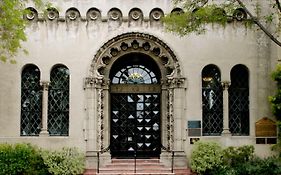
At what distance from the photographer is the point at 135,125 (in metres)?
23.2

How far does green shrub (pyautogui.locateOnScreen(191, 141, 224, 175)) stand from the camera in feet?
66.7

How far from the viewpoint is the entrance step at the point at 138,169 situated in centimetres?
2042

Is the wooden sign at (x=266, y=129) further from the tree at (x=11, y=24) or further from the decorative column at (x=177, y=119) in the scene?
the tree at (x=11, y=24)

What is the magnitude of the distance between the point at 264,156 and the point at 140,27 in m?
7.70

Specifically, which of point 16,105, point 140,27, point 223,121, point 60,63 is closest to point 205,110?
point 223,121

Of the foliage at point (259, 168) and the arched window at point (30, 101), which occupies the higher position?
the arched window at point (30, 101)

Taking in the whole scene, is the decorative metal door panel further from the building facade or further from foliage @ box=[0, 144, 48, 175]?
foliage @ box=[0, 144, 48, 175]

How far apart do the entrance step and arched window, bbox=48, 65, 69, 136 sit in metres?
2.47

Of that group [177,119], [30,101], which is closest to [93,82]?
[30,101]

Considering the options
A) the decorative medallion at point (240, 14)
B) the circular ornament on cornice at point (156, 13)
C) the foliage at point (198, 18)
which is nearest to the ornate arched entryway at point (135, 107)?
the circular ornament on cornice at point (156, 13)

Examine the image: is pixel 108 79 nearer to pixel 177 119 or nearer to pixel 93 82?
pixel 93 82

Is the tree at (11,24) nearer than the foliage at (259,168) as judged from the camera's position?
Yes

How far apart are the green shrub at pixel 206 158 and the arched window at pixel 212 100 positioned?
136 cm

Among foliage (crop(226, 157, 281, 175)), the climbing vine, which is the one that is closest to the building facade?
the climbing vine
